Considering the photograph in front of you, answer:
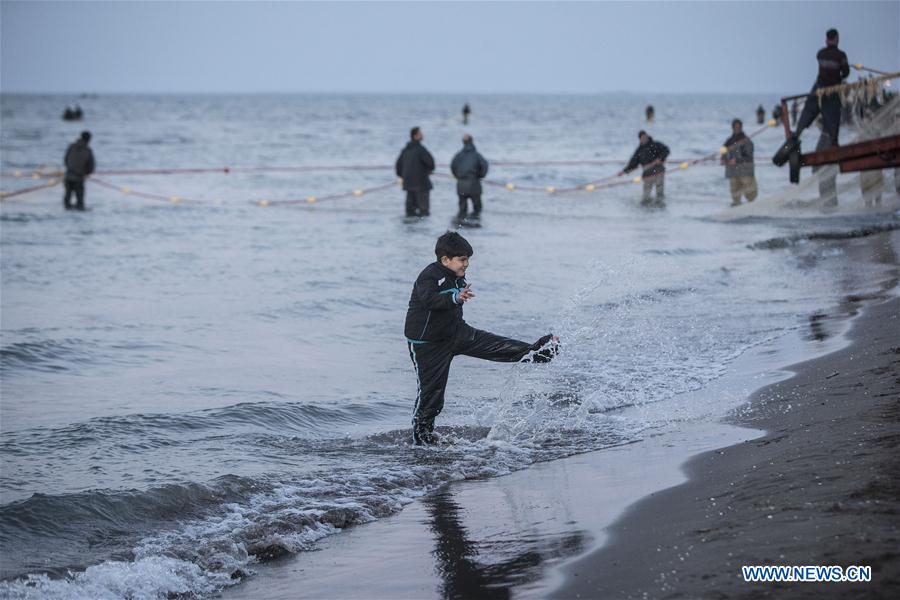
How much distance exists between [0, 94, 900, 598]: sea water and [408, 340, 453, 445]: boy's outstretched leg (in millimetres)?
292

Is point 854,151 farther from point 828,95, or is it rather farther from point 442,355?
point 442,355

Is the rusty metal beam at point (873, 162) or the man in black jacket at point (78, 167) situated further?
the man in black jacket at point (78, 167)

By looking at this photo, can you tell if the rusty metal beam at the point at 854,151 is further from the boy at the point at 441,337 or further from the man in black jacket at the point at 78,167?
the man in black jacket at the point at 78,167

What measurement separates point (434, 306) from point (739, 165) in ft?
57.0

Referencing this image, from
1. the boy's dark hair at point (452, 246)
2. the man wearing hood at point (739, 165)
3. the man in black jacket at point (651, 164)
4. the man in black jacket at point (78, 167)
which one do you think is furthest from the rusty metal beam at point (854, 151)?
the man in black jacket at point (78, 167)

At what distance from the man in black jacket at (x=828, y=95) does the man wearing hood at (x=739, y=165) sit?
739 centimetres

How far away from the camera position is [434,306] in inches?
263

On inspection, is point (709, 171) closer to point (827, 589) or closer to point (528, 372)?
point (528, 372)

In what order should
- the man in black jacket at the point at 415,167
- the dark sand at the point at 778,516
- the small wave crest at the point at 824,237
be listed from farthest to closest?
1. the man in black jacket at the point at 415,167
2. the small wave crest at the point at 824,237
3. the dark sand at the point at 778,516

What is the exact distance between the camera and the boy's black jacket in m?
6.67

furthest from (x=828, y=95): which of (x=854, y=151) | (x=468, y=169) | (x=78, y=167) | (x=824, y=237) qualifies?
(x=78, y=167)

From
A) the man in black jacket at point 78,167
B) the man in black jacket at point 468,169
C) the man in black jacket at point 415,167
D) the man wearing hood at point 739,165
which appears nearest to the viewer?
the man wearing hood at point 739,165

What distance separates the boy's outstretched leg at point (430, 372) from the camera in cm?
697

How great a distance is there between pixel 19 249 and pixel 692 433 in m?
14.7
